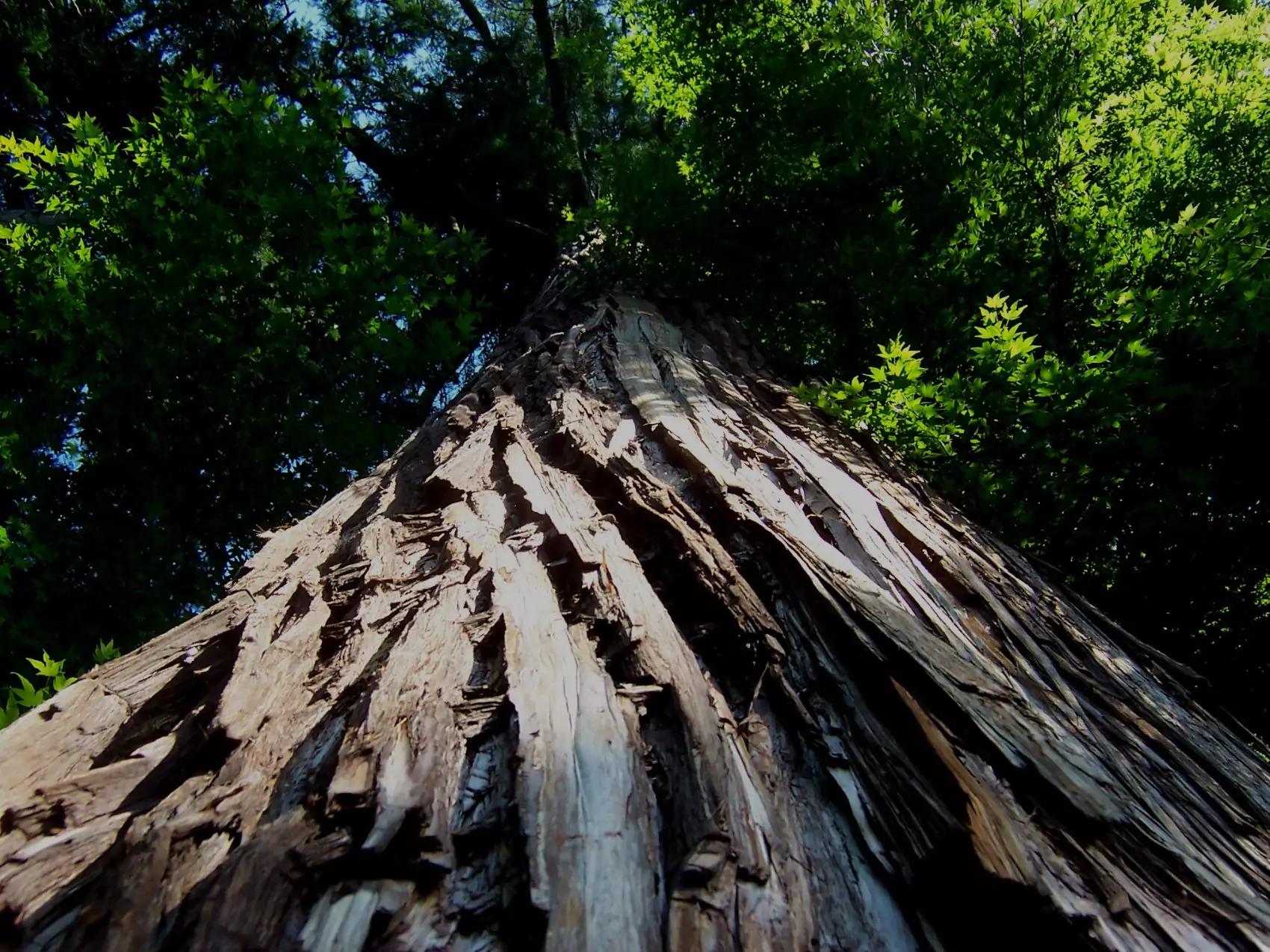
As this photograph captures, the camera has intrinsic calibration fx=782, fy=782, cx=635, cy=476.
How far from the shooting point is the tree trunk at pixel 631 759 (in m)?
0.97

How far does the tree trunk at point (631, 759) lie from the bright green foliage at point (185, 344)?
3.57 meters

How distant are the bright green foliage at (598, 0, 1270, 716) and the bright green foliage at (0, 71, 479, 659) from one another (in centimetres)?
198

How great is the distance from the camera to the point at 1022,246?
4637mm

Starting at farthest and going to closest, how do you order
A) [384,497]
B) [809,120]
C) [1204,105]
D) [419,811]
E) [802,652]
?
[1204,105], [809,120], [384,497], [802,652], [419,811]

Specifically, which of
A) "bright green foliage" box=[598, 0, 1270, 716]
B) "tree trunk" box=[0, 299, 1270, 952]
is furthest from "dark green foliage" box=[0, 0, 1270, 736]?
"tree trunk" box=[0, 299, 1270, 952]

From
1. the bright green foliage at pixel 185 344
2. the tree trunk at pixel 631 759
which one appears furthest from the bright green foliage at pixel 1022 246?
the bright green foliage at pixel 185 344

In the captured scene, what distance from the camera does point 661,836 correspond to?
1088mm

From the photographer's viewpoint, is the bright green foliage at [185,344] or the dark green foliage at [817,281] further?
the bright green foliage at [185,344]

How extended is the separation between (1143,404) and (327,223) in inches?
199

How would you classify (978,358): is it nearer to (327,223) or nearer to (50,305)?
(327,223)

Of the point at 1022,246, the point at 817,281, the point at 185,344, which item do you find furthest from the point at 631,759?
the point at 185,344

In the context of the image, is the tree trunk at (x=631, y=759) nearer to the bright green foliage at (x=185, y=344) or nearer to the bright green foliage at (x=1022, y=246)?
the bright green foliage at (x=1022, y=246)

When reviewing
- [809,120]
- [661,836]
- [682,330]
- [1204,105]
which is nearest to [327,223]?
[682,330]

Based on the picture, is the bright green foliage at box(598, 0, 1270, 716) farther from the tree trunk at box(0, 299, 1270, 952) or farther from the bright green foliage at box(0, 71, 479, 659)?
the bright green foliage at box(0, 71, 479, 659)
